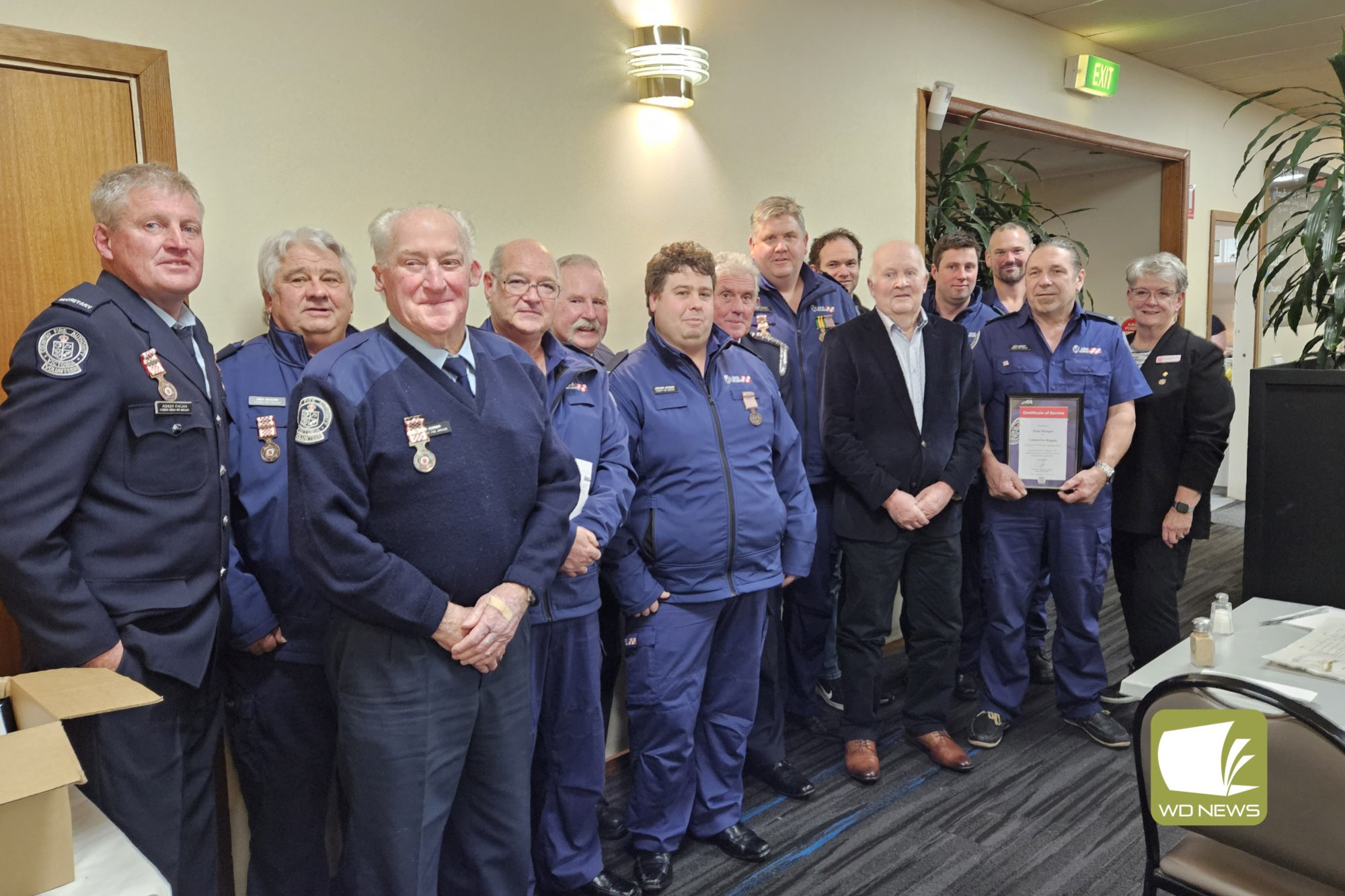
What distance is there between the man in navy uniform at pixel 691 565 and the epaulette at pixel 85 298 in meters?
1.18

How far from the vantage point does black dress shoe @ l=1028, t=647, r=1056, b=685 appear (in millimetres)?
3650

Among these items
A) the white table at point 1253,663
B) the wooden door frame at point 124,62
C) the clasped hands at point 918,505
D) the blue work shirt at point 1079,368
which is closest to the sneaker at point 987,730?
the clasped hands at point 918,505

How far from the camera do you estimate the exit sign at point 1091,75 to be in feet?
17.1

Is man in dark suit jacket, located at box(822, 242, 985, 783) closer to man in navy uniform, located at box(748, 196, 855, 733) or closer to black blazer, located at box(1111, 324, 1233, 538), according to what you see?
man in navy uniform, located at box(748, 196, 855, 733)

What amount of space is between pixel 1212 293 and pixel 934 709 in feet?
18.0

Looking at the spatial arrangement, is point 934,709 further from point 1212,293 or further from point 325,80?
point 1212,293

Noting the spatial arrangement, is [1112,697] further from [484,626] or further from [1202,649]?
[484,626]

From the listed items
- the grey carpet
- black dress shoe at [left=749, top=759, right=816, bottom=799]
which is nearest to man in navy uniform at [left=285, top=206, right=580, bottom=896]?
the grey carpet

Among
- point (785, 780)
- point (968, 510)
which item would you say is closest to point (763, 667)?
point (785, 780)

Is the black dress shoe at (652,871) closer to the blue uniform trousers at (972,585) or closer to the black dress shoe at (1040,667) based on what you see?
the blue uniform trousers at (972,585)

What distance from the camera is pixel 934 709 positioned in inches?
119

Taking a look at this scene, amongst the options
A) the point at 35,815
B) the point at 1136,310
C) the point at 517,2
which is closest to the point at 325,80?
the point at 517,2

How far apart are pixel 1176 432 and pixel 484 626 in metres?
2.78

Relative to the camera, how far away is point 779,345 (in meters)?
3.09
